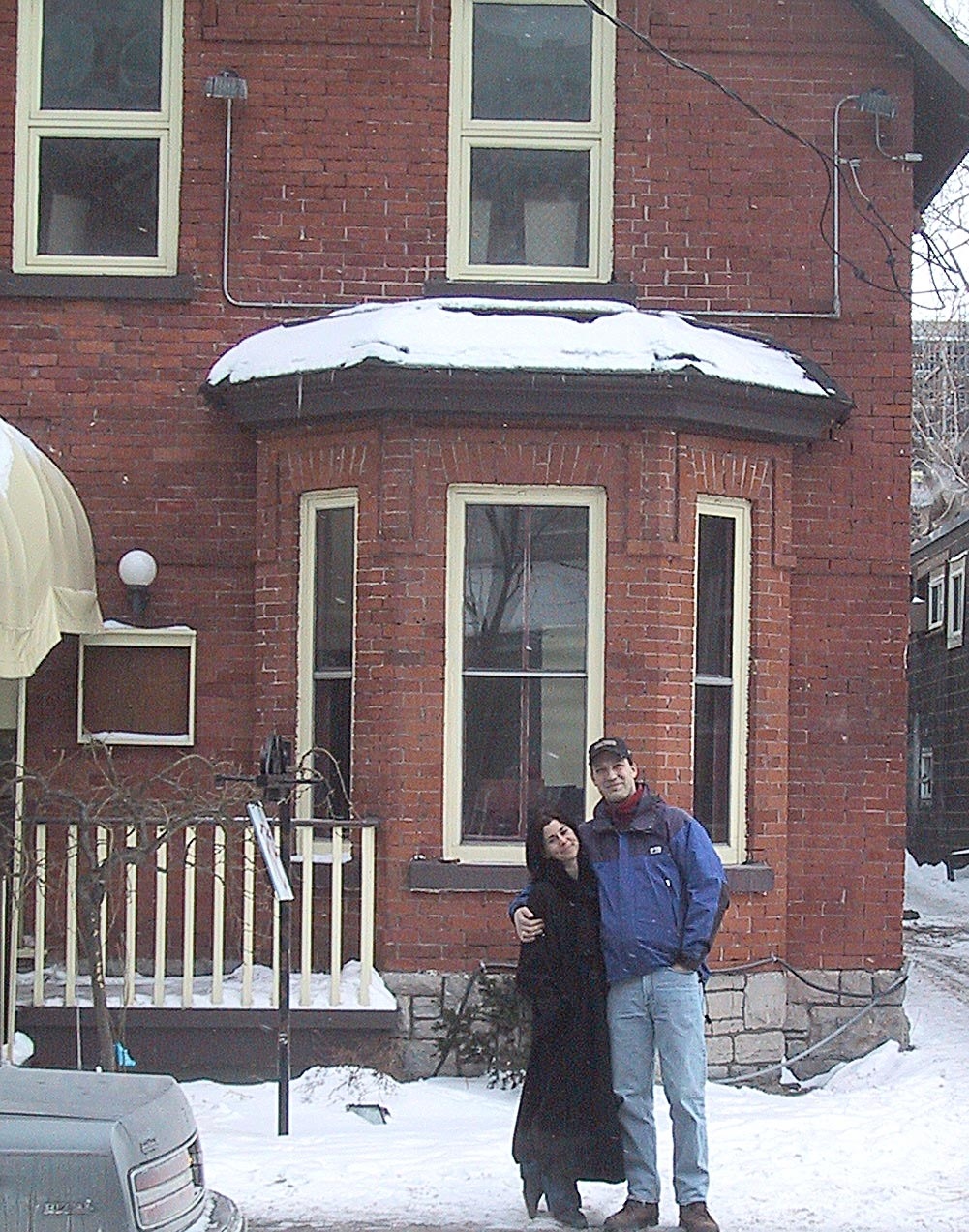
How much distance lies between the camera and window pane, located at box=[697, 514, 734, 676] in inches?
415

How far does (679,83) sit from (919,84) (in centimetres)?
148

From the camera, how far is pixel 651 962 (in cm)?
709

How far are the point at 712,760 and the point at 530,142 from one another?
12.5 ft

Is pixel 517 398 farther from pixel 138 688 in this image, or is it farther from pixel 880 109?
pixel 880 109

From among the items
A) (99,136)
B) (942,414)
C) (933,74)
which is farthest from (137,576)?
(942,414)

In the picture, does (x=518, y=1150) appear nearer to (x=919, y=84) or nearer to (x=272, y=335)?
(x=272, y=335)

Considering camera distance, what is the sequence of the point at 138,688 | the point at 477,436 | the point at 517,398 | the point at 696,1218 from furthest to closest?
the point at 138,688
the point at 477,436
the point at 517,398
the point at 696,1218

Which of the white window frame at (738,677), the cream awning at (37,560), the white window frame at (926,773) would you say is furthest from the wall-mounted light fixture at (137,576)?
the white window frame at (926,773)

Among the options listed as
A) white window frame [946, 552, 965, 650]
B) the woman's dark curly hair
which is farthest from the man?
white window frame [946, 552, 965, 650]

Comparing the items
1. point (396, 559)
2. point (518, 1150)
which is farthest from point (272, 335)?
point (518, 1150)

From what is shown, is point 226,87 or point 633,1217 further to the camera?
point 226,87

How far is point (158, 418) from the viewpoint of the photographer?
11.0 meters

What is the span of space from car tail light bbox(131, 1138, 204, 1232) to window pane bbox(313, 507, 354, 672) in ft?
17.1

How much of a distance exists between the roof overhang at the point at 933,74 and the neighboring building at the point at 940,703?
539 inches
